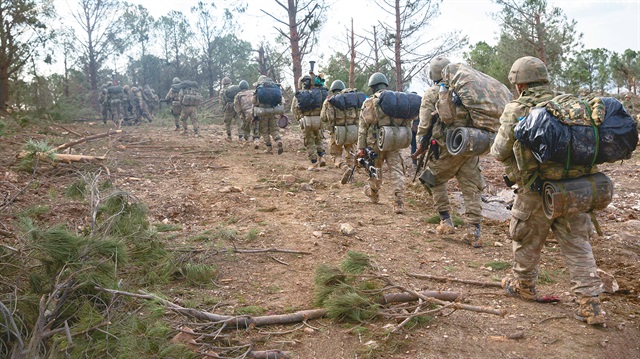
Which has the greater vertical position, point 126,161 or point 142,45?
point 142,45

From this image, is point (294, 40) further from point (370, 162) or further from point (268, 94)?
point (370, 162)

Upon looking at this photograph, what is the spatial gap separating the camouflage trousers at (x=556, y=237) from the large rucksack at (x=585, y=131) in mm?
501

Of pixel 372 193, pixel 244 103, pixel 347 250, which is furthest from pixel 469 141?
pixel 244 103

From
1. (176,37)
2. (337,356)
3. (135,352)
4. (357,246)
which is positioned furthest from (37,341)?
(176,37)

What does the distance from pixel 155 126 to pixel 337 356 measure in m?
19.7

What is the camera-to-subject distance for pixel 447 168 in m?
5.50

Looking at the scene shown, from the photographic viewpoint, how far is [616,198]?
751cm

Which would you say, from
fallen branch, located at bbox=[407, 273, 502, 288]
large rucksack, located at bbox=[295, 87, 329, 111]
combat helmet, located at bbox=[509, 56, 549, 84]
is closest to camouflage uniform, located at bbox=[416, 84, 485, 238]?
fallen branch, located at bbox=[407, 273, 502, 288]

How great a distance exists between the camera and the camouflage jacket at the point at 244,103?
1320 cm

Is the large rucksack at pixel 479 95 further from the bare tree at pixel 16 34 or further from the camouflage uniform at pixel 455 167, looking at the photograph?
the bare tree at pixel 16 34

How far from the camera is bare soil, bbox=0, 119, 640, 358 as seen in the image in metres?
3.11

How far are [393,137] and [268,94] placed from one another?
5464 mm

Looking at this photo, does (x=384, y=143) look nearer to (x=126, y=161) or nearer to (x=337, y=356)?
(x=337, y=356)

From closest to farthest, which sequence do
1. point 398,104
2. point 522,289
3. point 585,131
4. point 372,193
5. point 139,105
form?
point 585,131 → point 522,289 → point 398,104 → point 372,193 → point 139,105
